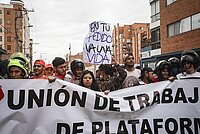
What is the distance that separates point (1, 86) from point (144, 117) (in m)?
1.83

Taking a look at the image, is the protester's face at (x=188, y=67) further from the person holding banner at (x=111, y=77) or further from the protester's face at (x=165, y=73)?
the person holding banner at (x=111, y=77)

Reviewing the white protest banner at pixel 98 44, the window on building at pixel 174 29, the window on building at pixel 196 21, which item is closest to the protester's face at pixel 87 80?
the white protest banner at pixel 98 44

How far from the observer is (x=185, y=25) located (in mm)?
18141

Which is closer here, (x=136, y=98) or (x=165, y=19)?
(x=136, y=98)

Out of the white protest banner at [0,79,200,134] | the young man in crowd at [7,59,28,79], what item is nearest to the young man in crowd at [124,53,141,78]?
the white protest banner at [0,79,200,134]

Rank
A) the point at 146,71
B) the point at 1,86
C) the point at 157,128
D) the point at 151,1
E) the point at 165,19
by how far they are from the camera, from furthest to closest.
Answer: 1. the point at 151,1
2. the point at 165,19
3. the point at 146,71
4. the point at 157,128
5. the point at 1,86

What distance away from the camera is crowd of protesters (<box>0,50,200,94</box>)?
377cm

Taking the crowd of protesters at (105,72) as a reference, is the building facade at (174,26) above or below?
above

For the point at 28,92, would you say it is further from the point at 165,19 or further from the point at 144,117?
the point at 165,19

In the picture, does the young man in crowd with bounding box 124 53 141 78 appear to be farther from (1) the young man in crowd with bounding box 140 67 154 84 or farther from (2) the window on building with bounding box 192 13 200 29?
(2) the window on building with bounding box 192 13 200 29

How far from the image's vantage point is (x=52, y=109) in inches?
131

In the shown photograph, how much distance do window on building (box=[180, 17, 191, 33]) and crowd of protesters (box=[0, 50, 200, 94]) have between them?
43.4 feet

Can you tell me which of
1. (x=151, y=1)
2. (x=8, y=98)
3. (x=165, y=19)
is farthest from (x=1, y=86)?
(x=151, y=1)

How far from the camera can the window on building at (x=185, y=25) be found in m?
17.5
